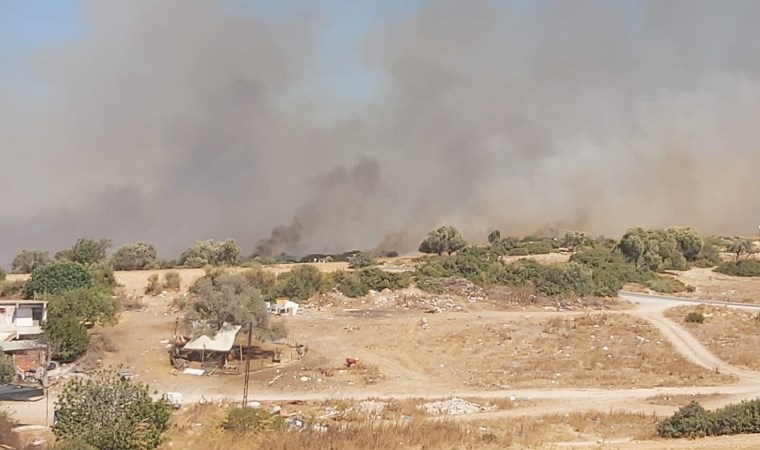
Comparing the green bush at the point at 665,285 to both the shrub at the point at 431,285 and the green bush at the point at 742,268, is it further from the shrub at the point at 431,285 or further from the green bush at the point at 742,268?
the shrub at the point at 431,285

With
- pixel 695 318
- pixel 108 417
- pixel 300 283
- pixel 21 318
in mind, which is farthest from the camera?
pixel 300 283

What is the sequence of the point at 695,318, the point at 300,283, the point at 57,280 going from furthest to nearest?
the point at 300,283 → the point at 57,280 → the point at 695,318

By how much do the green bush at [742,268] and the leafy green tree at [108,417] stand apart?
5753 centimetres

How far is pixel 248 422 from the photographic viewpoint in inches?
615

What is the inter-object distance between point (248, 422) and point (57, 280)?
83.0ft

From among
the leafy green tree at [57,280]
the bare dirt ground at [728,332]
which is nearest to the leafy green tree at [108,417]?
the bare dirt ground at [728,332]

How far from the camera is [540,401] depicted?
21.8m

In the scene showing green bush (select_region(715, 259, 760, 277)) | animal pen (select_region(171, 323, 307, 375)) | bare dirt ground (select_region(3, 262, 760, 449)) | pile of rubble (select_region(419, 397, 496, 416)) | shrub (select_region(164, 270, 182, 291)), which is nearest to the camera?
pile of rubble (select_region(419, 397, 496, 416))

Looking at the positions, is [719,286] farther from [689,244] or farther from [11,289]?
[11,289]

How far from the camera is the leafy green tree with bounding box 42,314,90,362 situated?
26.4m

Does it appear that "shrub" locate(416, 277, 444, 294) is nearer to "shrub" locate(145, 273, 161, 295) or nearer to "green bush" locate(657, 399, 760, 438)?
"shrub" locate(145, 273, 161, 295)

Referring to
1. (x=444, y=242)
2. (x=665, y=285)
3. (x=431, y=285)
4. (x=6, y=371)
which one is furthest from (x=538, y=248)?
(x=6, y=371)

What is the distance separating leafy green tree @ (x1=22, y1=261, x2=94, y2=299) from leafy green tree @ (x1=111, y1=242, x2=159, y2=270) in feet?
71.9

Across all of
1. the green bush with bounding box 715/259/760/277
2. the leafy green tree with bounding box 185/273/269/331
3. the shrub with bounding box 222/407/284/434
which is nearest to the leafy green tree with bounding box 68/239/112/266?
the leafy green tree with bounding box 185/273/269/331
